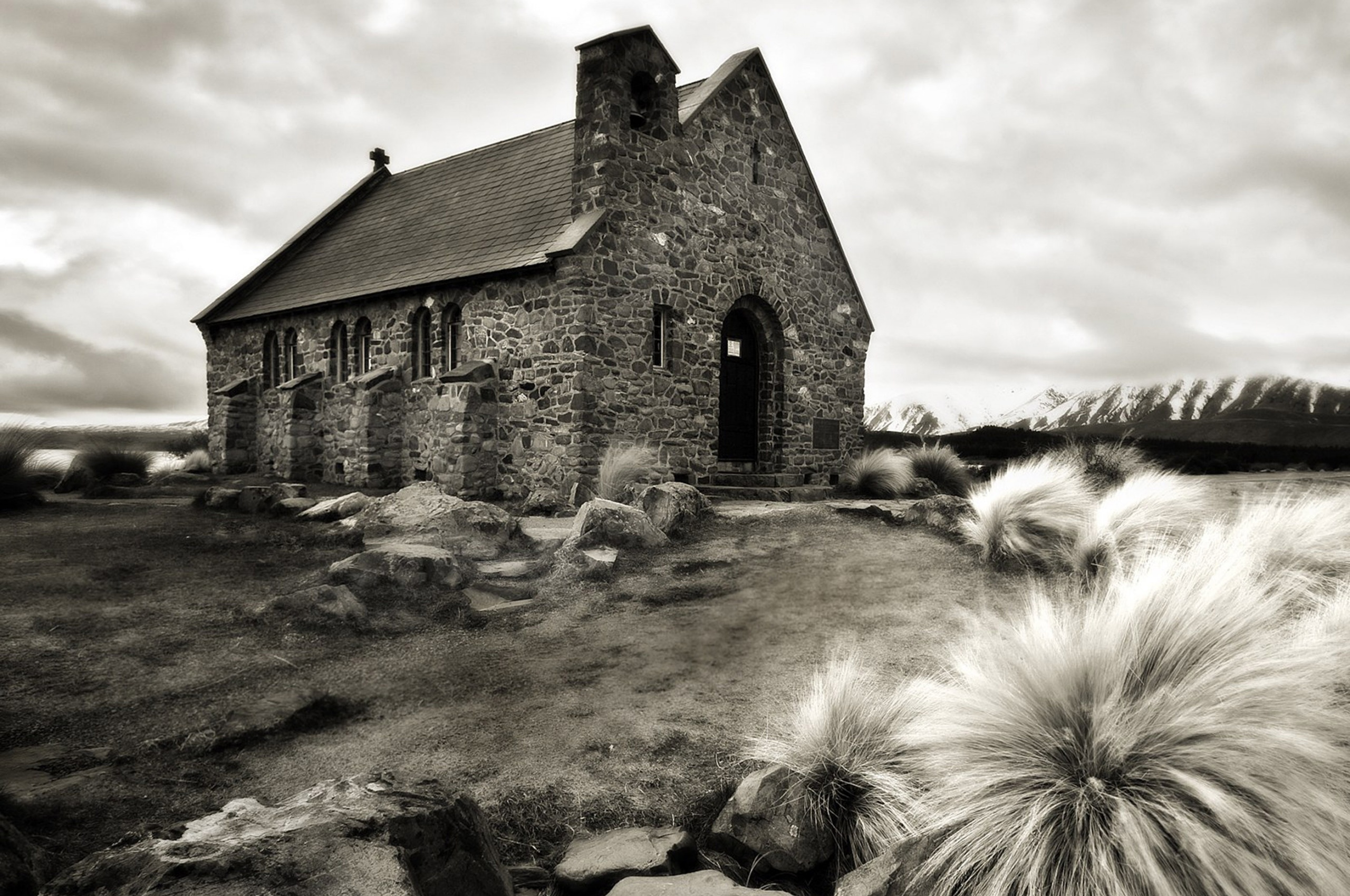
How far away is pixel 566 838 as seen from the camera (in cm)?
351

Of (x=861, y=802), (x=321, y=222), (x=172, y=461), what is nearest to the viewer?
(x=861, y=802)

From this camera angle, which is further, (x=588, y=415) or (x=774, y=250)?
(x=774, y=250)

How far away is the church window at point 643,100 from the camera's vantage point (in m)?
13.1

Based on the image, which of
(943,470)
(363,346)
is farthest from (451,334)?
(943,470)

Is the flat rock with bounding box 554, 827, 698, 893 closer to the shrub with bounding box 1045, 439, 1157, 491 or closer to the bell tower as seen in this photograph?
the shrub with bounding box 1045, 439, 1157, 491

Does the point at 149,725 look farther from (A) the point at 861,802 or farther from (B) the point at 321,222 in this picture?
(B) the point at 321,222

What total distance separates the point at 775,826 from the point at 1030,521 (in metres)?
5.47

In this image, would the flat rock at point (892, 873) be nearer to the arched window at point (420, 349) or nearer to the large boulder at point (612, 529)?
the large boulder at point (612, 529)

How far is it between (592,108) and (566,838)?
1183cm

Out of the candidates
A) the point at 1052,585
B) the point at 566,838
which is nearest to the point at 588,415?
the point at 1052,585

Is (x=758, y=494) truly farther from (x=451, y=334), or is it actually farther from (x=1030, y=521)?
(x=451, y=334)

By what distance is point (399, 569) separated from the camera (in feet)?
23.2

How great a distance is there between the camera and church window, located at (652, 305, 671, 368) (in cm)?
1369

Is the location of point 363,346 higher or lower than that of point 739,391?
higher
